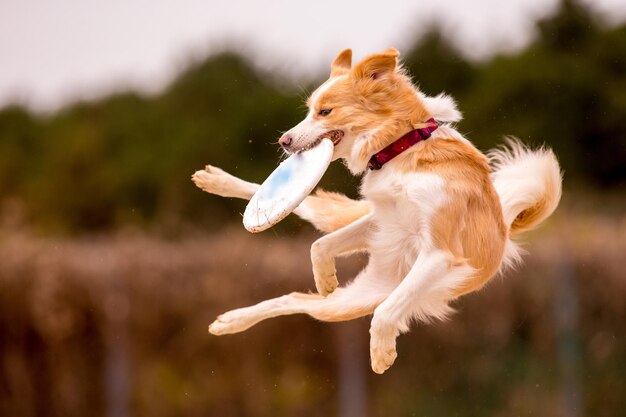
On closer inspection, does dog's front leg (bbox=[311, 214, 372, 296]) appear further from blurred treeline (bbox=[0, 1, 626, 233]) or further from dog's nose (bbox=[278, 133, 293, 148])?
blurred treeline (bbox=[0, 1, 626, 233])

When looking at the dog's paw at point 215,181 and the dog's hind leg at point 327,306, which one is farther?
the dog's paw at point 215,181

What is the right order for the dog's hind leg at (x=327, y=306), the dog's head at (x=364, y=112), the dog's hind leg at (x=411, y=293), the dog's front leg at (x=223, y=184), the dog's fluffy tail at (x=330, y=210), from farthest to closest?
the dog's front leg at (x=223, y=184) < the dog's fluffy tail at (x=330, y=210) < the dog's hind leg at (x=327, y=306) < the dog's head at (x=364, y=112) < the dog's hind leg at (x=411, y=293)

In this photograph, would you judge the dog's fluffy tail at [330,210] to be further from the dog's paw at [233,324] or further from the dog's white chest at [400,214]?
the dog's paw at [233,324]

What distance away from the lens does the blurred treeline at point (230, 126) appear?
13188 mm

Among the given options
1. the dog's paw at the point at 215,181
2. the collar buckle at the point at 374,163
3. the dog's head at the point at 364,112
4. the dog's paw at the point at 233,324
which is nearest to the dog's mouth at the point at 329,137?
the dog's head at the point at 364,112

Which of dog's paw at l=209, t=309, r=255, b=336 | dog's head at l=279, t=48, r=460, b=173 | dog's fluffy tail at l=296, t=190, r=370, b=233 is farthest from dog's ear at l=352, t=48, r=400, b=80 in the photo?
dog's paw at l=209, t=309, r=255, b=336

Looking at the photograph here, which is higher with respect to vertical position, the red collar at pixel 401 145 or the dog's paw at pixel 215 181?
the red collar at pixel 401 145

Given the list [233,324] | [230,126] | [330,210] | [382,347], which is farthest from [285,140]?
[230,126]

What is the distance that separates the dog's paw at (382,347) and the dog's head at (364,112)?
2.31 ft

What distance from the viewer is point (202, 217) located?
61.8 feet

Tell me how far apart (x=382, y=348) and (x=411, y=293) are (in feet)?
0.82

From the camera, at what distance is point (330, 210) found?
5027 mm

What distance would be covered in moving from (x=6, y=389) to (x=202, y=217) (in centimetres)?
565

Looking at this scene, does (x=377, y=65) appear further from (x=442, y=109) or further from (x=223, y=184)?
(x=223, y=184)
